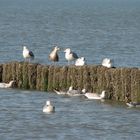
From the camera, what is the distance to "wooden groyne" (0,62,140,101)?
33781 millimetres

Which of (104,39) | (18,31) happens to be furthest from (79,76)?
(18,31)

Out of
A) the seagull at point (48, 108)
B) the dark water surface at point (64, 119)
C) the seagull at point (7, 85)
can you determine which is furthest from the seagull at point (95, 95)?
the seagull at point (7, 85)

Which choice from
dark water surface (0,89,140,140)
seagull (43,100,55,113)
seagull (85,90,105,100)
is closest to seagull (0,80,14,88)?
dark water surface (0,89,140,140)

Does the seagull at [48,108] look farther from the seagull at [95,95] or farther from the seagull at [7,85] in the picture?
the seagull at [7,85]

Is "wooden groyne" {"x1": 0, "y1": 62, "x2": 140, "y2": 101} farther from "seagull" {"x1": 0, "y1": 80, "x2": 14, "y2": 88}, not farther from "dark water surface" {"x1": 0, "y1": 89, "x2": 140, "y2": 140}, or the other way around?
"dark water surface" {"x1": 0, "y1": 89, "x2": 140, "y2": 140}

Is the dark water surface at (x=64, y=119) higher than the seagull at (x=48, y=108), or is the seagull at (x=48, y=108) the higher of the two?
the seagull at (x=48, y=108)

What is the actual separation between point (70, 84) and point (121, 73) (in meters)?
2.99

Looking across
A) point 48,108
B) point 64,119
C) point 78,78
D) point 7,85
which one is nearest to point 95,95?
point 78,78

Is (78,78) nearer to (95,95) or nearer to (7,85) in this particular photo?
(95,95)

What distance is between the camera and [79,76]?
3581 cm

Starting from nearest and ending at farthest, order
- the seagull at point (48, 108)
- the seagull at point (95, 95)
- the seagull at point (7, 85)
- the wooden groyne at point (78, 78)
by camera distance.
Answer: the seagull at point (48, 108) → the wooden groyne at point (78, 78) → the seagull at point (95, 95) → the seagull at point (7, 85)

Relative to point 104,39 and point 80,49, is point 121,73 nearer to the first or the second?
point 80,49

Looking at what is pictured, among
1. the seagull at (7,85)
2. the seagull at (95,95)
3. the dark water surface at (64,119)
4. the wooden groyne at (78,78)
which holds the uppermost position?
the wooden groyne at (78,78)

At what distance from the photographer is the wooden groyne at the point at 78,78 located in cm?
3378
